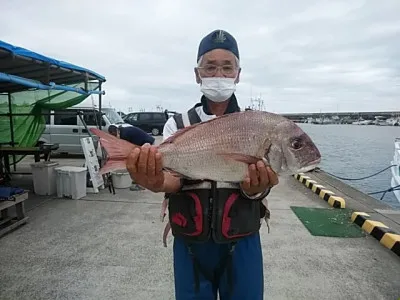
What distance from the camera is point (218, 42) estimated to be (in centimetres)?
180

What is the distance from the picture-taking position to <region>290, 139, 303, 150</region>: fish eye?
152 centimetres

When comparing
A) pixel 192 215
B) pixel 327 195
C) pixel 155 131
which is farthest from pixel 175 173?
pixel 155 131

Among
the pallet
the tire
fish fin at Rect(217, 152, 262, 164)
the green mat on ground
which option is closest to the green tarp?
the pallet

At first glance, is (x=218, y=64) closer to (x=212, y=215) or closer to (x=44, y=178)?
(x=212, y=215)

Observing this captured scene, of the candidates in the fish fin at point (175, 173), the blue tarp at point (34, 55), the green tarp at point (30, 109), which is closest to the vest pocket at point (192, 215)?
the fish fin at point (175, 173)

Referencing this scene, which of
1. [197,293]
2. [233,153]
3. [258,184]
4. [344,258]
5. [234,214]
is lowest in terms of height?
[344,258]

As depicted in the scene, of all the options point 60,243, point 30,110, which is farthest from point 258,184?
point 30,110

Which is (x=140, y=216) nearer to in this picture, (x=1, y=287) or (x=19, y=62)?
(x=1, y=287)

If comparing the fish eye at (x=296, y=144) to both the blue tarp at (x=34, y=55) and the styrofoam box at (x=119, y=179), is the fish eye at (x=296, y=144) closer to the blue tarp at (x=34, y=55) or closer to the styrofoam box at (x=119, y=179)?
the blue tarp at (x=34, y=55)

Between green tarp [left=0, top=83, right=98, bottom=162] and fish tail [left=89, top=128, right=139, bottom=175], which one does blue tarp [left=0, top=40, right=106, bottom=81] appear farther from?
fish tail [left=89, top=128, right=139, bottom=175]

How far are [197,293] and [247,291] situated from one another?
0.28m

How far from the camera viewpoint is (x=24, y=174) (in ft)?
29.7

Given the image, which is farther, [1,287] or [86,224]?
[86,224]

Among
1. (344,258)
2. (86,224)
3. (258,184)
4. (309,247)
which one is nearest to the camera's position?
(258,184)
